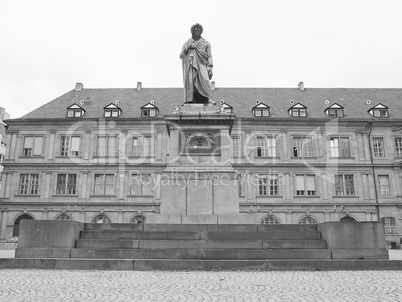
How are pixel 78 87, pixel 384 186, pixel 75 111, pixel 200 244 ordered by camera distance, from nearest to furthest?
pixel 200 244, pixel 384 186, pixel 75 111, pixel 78 87

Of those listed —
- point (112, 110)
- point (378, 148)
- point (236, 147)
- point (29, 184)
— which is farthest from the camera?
point (112, 110)

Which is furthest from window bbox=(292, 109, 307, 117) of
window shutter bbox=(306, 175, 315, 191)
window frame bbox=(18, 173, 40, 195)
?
window frame bbox=(18, 173, 40, 195)

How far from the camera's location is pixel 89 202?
36.3 m

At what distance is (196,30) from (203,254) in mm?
8228

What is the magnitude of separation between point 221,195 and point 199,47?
5.37 meters

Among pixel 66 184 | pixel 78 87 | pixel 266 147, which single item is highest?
pixel 78 87

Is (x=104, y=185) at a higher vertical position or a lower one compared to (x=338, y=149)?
lower

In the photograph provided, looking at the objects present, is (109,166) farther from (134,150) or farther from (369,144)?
(369,144)

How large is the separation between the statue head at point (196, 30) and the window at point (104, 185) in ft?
82.7

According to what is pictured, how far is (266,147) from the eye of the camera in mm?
37875

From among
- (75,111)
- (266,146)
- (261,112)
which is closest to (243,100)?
(261,112)

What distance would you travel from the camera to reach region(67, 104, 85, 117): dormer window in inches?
1539

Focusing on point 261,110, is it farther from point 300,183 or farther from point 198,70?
point 198,70

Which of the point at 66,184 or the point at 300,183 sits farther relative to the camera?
the point at 66,184
